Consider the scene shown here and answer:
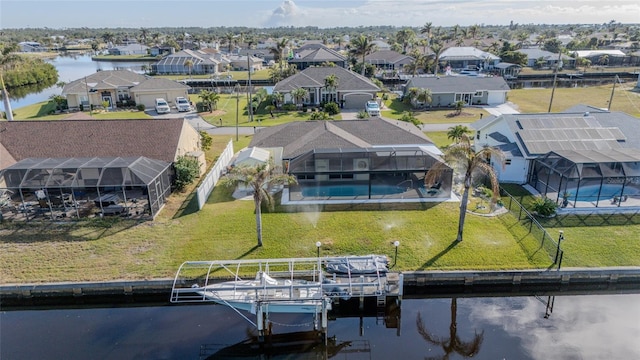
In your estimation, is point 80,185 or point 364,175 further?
point 364,175

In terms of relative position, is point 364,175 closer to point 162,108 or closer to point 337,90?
point 337,90

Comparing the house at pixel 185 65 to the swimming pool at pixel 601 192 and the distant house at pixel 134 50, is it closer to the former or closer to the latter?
the distant house at pixel 134 50

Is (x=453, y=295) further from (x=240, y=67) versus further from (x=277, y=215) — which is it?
(x=240, y=67)

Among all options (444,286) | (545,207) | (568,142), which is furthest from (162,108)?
(545,207)

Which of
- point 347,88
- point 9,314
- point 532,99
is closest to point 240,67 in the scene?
point 347,88

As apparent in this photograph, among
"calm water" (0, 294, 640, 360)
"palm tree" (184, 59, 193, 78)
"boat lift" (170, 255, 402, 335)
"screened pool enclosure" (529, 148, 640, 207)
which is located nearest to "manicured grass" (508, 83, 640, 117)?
"screened pool enclosure" (529, 148, 640, 207)

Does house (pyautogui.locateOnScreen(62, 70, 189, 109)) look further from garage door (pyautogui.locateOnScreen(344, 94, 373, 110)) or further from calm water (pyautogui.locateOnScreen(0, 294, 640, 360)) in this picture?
calm water (pyautogui.locateOnScreen(0, 294, 640, 360))

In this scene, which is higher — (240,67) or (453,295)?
(240,67)
